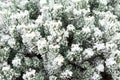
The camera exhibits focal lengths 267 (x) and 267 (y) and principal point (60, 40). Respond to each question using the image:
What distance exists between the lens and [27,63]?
294cm

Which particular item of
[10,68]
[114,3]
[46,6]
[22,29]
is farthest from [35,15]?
[114,3]

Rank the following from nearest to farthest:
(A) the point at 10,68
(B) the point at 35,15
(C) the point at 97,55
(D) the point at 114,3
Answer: (A) the point at 10,68 < (C) the point at 97,55 < (B) the point at 35,15 < (D) the point at 114,3

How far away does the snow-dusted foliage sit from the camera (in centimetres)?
282

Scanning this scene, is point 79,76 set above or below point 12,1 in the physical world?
below

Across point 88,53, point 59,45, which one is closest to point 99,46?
point 88,53

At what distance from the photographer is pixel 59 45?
2.84m

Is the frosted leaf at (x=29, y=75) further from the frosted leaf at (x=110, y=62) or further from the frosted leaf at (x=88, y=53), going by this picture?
→ the frosted leaf at (x=110, y=62)

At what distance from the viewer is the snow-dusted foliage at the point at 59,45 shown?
9.27ft

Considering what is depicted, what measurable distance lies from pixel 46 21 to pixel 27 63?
1.69ft

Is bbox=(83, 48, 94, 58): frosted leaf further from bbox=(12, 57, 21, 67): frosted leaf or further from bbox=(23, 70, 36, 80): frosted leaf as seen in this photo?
bbox=(12, 57, 21, 67): frosted leaf

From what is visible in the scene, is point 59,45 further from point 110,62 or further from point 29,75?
point 110,62

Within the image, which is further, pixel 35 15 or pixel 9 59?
pixel 35 15

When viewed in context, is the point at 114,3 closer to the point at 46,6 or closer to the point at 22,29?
the point at 46,6

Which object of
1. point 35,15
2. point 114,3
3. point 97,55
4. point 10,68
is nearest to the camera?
point 10,68
